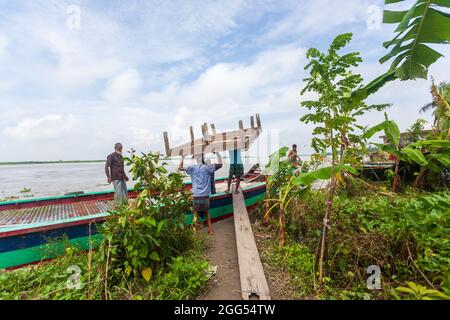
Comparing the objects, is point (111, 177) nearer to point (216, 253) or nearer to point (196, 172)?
point (196, 172)

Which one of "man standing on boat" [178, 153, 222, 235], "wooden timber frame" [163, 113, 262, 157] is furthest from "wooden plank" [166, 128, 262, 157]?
"man standing on boat" [178, 153, 222, 235]

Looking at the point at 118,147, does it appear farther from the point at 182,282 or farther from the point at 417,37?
the point at 417,37

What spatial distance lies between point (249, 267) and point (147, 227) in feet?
4.95

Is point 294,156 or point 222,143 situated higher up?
point 222,143

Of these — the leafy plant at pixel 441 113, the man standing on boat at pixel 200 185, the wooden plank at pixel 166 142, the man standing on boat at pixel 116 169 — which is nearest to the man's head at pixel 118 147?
the man standing on boat at pixel 116 169

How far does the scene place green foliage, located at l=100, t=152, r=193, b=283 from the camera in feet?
9.15

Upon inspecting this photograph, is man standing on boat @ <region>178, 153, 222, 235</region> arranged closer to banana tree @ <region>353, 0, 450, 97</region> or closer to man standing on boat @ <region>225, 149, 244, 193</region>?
man standing on boat @ <region>225, 149, 244, 193</region>

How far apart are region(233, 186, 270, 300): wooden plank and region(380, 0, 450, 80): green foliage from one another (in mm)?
3225

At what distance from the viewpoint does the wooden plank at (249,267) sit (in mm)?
2501

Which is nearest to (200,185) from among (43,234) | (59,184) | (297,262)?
(297,262)

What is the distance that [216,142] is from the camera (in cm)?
616

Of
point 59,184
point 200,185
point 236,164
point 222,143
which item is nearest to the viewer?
point 200,185
